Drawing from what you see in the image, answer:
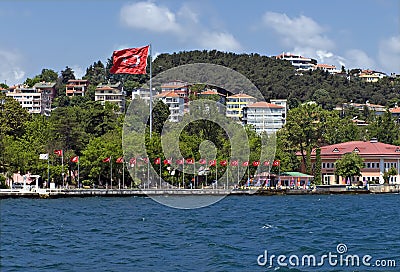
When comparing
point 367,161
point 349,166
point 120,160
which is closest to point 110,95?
point 367,161

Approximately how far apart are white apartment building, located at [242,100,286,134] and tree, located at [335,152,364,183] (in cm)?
3820

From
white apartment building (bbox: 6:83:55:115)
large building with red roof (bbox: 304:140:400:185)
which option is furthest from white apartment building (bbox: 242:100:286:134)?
white apartment building (bbox: 6:83:55:115)

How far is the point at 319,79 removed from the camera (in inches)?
7229

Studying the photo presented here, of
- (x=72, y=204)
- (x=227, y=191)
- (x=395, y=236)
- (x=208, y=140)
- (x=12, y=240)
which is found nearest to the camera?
(x=12, y=240)

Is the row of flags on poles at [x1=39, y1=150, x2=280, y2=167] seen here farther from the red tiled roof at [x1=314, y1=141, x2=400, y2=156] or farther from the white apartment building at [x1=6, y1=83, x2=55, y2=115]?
the white apartment building at [x1=6, y1=83, x2=55, y2=115]

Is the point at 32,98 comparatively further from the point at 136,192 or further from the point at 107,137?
the point at 136,192

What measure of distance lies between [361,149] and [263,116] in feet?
121

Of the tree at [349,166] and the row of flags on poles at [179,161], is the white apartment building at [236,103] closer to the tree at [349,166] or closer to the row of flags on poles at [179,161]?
the tree at [349,166]

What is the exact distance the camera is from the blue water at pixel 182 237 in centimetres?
2602

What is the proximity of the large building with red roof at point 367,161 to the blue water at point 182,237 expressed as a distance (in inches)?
1638

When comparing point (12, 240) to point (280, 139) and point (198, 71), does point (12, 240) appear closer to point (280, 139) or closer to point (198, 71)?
point (280, 139)

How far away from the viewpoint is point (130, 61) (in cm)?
6106

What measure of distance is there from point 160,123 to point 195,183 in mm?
18721

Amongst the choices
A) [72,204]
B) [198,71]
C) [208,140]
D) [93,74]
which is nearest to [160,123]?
[208,140]
